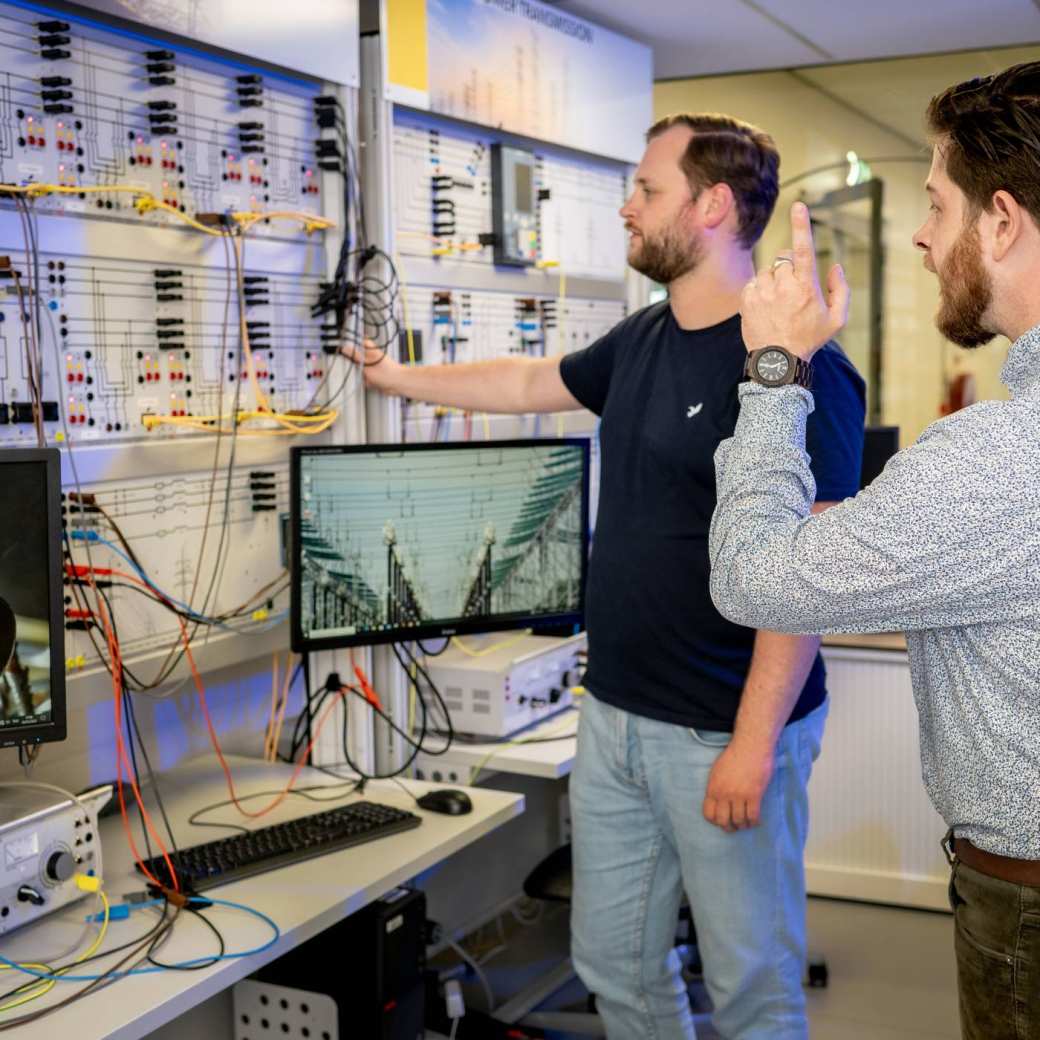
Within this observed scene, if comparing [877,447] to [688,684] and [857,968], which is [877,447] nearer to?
[857,968]

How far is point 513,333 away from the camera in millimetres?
3086

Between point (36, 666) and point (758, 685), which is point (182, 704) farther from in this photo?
point (758, 685)

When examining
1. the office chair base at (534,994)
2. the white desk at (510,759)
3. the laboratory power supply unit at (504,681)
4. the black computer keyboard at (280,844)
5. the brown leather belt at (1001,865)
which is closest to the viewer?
the brown leather belt at (1001,865)

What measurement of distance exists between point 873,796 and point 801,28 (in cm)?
215

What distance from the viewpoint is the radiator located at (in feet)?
12.1

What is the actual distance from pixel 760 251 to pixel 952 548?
3.87m

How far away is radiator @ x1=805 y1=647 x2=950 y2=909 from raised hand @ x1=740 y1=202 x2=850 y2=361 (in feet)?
8.14

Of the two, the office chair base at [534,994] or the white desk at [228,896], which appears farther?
the office chair base at [534,994]

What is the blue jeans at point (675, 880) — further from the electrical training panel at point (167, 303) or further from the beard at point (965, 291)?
the beard at point (965, 291)

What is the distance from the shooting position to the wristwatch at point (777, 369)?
131cm

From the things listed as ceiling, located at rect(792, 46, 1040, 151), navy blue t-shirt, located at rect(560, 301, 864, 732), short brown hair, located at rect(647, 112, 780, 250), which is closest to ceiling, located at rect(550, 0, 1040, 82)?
ceiling, located at rect(792, 46, 1040, 151)

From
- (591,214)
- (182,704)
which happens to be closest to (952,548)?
(182,704)

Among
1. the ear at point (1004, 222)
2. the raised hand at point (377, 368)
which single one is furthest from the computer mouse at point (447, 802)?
the ear at point (1004, 222)

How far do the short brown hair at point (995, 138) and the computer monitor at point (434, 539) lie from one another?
1.27m
